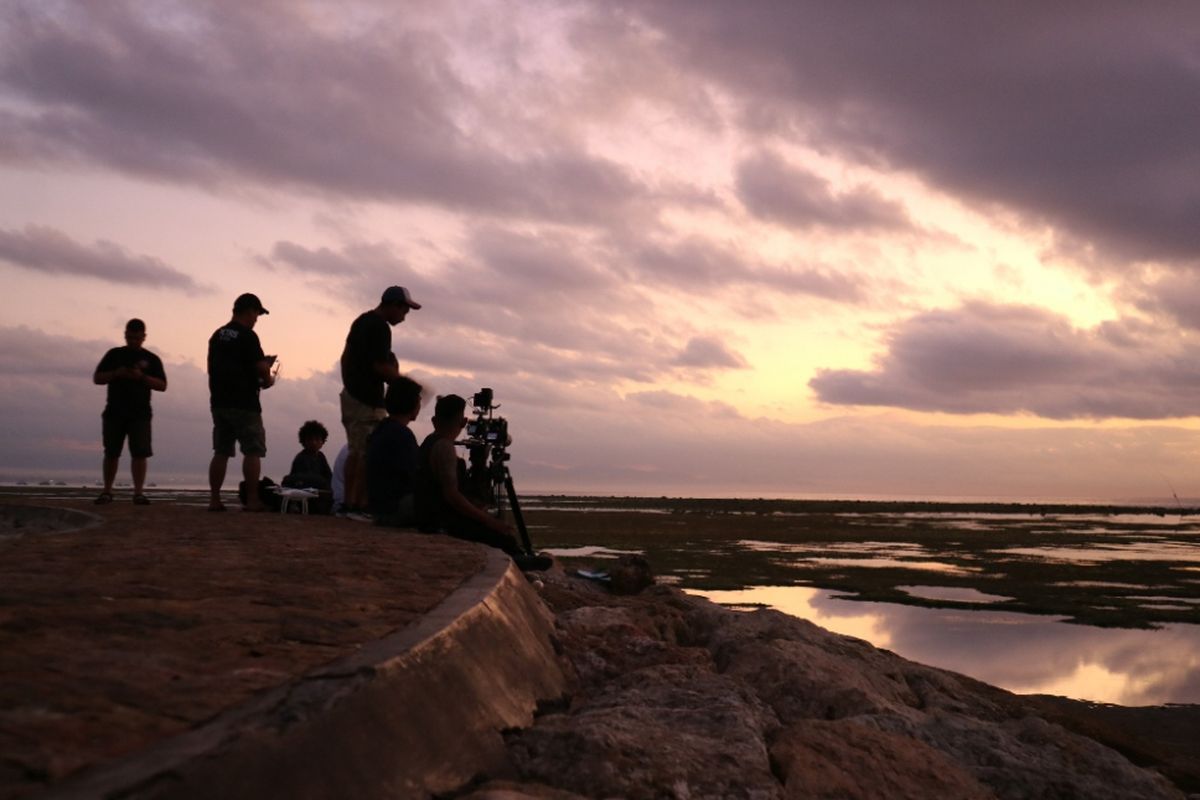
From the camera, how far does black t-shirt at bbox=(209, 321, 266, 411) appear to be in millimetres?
8742

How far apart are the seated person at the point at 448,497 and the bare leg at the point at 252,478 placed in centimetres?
218

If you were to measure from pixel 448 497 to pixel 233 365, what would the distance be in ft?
8.93

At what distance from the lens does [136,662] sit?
8.84 ft

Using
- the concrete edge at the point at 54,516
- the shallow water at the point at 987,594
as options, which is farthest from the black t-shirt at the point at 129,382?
the shallow water at the point at 987,594

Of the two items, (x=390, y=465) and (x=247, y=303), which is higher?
(x=247, y=303)

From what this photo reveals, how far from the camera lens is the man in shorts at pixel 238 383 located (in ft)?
28.7

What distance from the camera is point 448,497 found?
7.28 metres

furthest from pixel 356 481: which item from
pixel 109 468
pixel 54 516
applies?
pixel 109 468

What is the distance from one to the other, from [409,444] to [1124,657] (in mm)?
7587

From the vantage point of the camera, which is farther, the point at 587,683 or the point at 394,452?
the point at 394,452

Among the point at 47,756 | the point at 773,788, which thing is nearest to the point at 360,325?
the point at 773,788

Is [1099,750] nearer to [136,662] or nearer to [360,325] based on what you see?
[136,662]

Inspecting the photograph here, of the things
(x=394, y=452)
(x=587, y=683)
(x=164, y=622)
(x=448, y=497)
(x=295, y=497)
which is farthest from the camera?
(x=295, y=497)

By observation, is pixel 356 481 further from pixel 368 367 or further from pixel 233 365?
pixel 233 365
